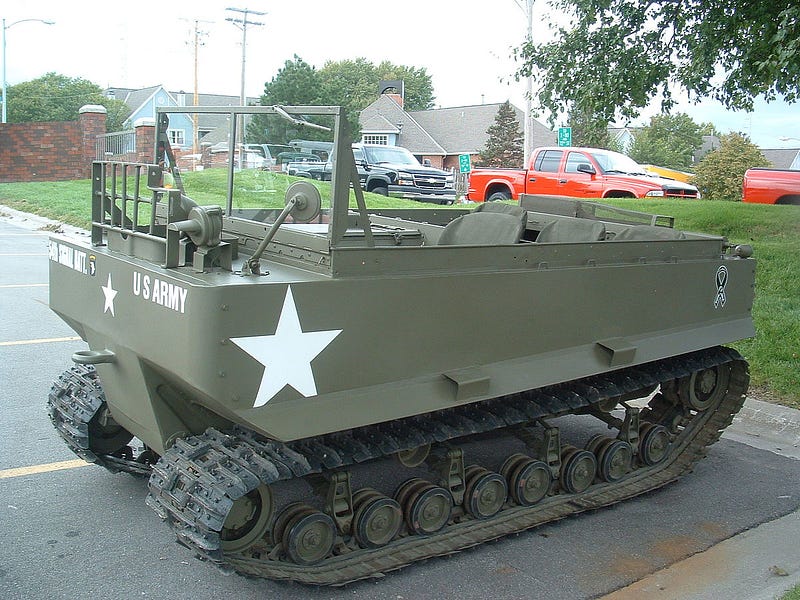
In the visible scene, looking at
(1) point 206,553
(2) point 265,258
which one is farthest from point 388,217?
(1) point 206,553

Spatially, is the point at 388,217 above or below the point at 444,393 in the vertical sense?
above

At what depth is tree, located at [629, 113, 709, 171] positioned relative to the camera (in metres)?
55.1

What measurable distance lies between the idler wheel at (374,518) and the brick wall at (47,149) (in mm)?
24401

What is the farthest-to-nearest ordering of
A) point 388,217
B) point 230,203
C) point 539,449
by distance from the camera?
point 388,217 < point 539,449 < point 230,203

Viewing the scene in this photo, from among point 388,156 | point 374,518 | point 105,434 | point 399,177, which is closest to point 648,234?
point 374,518

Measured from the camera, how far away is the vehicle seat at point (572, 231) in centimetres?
582

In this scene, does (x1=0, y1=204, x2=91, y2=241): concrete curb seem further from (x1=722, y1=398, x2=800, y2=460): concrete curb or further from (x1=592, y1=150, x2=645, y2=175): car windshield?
(x1=722, y1=398, x2=800, y2=460): concrete curb

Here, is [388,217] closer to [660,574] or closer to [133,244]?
[133,244]

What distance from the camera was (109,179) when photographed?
15.1 feet

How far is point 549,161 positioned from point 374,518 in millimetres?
13788

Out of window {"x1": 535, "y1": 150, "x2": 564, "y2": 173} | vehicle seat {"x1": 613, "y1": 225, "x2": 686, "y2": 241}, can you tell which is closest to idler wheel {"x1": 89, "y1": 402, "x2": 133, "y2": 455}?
vehicle seat {"x1": 613, "y1": 225, "x2": 686, "y2": 241}

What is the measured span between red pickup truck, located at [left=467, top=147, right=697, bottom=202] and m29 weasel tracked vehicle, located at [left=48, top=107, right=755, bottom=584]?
35.1ft

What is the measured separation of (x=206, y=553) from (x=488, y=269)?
192 cm

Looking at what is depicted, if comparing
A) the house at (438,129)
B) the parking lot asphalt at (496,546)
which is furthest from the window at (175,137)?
the house at (438,129)
